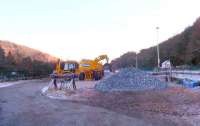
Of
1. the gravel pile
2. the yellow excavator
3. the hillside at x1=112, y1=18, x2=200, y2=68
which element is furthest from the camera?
Result: the hillside at x1=112, y1=18, x2=200, y2=68

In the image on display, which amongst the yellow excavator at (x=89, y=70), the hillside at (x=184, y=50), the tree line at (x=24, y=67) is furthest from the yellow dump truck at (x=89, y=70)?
the hillside at (x=184, y=50)

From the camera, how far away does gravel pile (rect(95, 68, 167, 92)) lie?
2633 centimetres

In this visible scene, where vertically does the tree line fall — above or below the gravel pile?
above

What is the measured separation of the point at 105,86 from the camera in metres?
27.2

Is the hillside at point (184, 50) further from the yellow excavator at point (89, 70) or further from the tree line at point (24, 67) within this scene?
the tree line at point (24, 67)

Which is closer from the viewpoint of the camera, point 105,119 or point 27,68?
point 105,119

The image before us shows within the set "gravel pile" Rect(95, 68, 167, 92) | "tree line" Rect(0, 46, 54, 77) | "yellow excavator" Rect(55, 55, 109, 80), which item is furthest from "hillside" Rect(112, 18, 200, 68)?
"gravel pile" Rect(95, 68, 167, 92)

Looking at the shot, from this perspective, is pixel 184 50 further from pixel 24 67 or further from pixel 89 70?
pixel 89 70

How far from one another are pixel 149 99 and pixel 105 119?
7308 millimetres

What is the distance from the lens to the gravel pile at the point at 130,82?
2633cm

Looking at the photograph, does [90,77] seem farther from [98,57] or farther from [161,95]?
[161,95]

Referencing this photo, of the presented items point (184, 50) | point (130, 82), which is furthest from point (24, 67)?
point (130, 82)

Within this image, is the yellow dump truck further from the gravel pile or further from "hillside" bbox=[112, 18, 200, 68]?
"hillside" bbox=[112, 18, 200, 68]

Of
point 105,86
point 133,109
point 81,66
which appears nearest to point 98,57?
point 81,66
